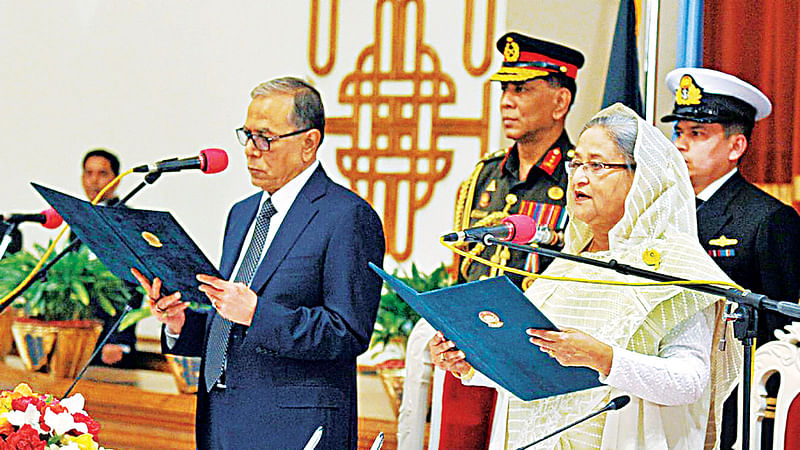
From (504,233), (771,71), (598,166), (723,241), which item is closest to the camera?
(504,233)

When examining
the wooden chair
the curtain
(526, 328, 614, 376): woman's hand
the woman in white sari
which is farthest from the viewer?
the curtain

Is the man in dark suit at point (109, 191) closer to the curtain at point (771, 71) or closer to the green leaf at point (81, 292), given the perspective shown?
the green leaf at point (81, 292)

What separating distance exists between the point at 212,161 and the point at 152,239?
22 cm

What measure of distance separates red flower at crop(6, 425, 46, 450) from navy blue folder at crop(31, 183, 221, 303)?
25.5 inches

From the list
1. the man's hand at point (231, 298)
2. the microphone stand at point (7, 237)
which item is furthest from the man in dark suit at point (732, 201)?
the microphone stand at point (7, 237)

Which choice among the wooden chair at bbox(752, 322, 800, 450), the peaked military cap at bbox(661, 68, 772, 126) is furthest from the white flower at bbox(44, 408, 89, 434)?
the peaked military cap at bbox(661, 68, 772, 126)

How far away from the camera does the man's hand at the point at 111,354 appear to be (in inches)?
221

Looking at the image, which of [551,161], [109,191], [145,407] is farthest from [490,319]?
[109,191]

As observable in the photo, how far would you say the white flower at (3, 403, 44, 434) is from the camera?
5.71ft

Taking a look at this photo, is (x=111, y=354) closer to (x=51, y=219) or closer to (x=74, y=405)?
(x=51, y=219)

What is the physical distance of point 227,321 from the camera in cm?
260

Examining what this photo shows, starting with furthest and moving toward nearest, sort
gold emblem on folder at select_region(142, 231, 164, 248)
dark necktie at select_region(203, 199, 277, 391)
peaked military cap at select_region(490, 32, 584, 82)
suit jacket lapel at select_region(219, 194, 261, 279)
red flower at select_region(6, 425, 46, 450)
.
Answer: peaked military cap at select_region(490, 32, 584, 82) < suit jacket lapel at select_region(219, 194, 261, 279) < dark necktie at select_region(203, 199, 277, 391) < gold emblem on folder at select_region(142, 231, 164, 248) < red flower at select_region(6, 425, 46, 450)

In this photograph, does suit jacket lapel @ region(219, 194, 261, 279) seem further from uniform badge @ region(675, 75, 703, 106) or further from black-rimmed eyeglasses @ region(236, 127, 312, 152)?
uniform badge @ region(675, 75, 703, 106)

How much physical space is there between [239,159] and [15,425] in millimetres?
4444
